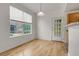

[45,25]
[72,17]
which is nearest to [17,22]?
[72,17]

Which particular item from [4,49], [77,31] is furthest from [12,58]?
[4,49]

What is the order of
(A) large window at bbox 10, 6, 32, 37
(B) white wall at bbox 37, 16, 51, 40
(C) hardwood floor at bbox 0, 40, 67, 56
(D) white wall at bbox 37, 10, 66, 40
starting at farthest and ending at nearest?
(B) white wall at bbox 37, 16, 51, 40, (D) white wall at bbox 37, 10, 66, 40, (A) large window at bbox 10, 6, 32, 37, (C) hardwood floor at bbox 0, 40, 67, 56

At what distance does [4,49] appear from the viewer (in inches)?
171

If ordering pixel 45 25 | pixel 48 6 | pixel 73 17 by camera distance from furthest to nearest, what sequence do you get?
1. pixel 45 25
2. pixel 48 6
3. pixel 73 17

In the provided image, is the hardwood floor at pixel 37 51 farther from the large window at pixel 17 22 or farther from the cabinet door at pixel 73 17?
A: the cabinet door at pixel 73 17

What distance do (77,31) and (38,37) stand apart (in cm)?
756

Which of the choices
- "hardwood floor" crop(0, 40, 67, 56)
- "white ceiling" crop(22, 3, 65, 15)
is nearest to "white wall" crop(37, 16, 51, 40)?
A: "white ceiling" crop(22, 3, 65, 15)

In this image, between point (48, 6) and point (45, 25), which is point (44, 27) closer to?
point (45, 25)

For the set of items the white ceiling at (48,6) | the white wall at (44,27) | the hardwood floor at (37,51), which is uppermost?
the white ceiling at (48,6)

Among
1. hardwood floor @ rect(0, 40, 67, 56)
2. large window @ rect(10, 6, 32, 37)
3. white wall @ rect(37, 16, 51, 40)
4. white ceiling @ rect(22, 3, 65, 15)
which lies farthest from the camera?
white wall @ rect(37, 16, 51, 40)

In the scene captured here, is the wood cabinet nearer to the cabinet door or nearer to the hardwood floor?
the cabinet door

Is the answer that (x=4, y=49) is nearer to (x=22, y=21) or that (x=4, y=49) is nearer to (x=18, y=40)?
(x=18, y=40)

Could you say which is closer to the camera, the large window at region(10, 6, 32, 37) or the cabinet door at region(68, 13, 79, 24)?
the large window at region(10, 6, 32, 37)

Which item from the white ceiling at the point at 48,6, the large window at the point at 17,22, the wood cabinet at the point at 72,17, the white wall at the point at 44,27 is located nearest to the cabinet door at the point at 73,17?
the wood cabinet at the point at 72,17
